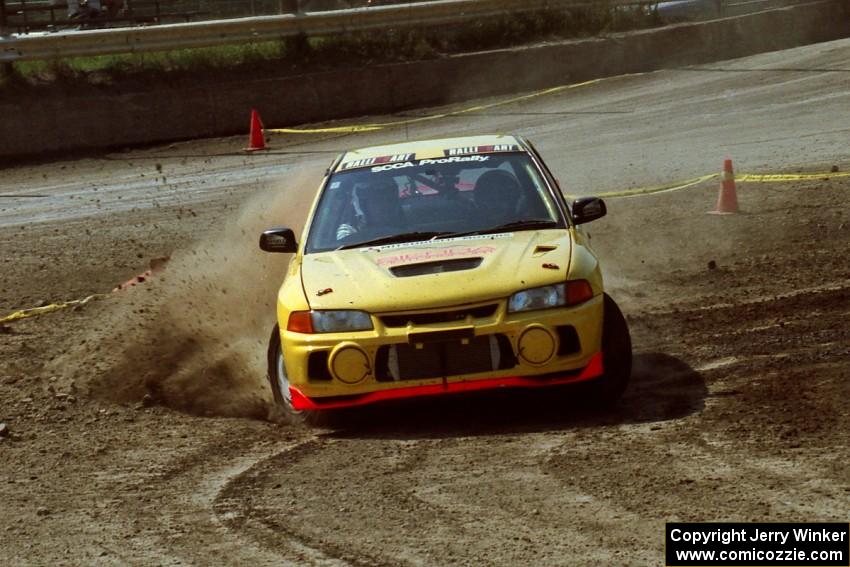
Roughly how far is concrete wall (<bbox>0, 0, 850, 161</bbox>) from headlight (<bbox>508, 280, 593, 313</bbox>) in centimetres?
1372

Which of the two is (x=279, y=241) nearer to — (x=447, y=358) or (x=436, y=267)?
(x=436, y=267)

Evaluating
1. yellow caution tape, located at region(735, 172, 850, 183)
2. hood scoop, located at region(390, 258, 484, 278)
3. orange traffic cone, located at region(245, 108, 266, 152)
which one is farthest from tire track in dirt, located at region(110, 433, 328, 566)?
orange traffic cone, located at region(245, 108, 266, 152)

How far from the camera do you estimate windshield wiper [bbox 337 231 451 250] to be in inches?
328

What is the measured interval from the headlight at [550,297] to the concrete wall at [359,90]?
540 inches

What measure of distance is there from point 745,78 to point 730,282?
39.0ft

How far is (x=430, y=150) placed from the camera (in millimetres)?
9227

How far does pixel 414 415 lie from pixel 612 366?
3.72 ft

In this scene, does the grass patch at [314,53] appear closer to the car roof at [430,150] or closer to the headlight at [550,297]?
the car roof at [430,150]

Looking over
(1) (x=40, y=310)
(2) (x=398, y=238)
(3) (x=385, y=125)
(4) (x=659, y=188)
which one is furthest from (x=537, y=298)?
(3) (x=385, y=125)

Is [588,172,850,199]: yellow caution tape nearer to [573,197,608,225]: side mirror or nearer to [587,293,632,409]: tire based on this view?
[573,197,608,225]: side mirror

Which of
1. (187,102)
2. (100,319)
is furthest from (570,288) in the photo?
(187,102)

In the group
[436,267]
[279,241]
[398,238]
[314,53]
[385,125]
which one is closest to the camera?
[436,267]

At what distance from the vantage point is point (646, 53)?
23938mm

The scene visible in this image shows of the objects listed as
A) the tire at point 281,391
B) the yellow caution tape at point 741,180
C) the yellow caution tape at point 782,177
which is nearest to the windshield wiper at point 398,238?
the tire at point 281,391
